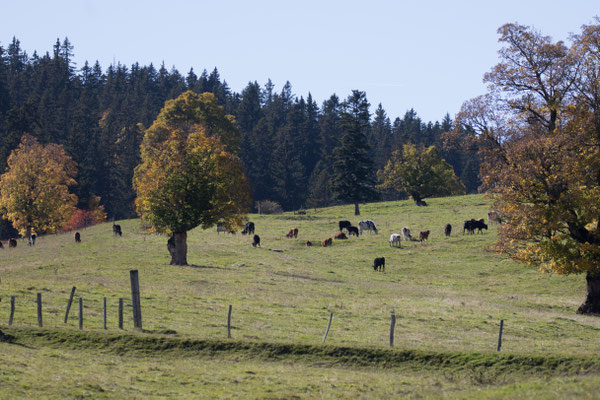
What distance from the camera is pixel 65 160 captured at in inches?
3775

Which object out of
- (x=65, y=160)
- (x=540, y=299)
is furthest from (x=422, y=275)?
(x=65, y=160)

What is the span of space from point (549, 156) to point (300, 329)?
15795 mm

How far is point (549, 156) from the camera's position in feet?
105

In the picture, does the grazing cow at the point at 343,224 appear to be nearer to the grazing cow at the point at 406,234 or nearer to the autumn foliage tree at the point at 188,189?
the grazing cow at the point at 406,234

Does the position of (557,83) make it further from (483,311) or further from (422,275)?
(422,275)

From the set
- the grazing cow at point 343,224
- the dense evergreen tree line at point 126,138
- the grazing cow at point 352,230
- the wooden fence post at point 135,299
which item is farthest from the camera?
the dense evergreen tree line at point 126,138

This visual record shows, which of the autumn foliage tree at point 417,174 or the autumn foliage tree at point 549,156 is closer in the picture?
the autumn foliage tree at point 549,156

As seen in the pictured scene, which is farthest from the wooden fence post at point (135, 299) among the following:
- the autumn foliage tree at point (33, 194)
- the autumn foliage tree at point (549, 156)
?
the autumn foliage tree at point (33, 194)

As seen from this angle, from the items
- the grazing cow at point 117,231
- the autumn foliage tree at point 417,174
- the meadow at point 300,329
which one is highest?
the autumn foliage tree at point 417,174

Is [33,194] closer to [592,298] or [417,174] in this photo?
[417,174]

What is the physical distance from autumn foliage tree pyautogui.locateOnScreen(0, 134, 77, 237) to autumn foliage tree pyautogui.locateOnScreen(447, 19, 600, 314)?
65786mm

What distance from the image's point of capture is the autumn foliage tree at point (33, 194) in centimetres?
8312

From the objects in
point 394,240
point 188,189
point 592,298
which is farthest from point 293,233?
point 592,298

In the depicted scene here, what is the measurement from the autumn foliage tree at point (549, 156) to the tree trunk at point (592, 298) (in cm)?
5
